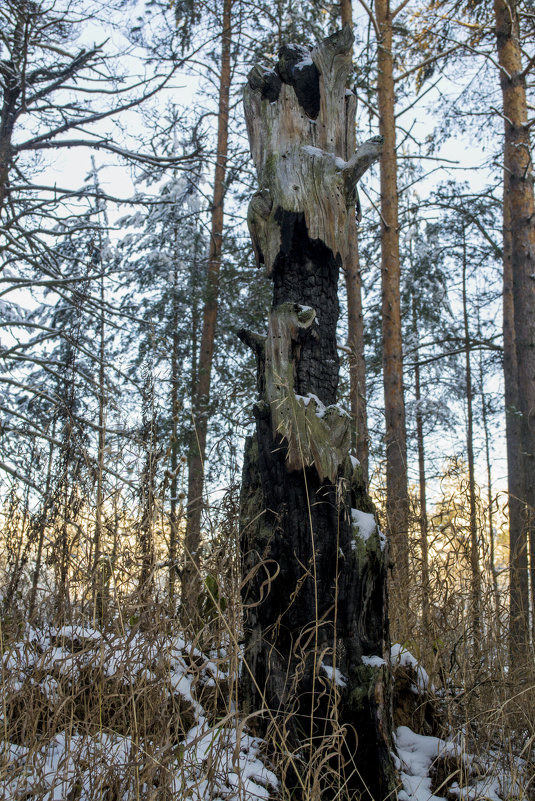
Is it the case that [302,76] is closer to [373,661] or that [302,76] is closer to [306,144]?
[306,144]

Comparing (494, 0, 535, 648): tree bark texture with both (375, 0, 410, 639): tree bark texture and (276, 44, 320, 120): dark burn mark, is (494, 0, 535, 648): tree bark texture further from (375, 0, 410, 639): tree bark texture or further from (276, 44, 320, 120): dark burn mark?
(276, 44, 320, 120): dark burn mark

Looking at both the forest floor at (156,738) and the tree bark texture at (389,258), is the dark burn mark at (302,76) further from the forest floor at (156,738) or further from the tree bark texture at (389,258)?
the tree bark texture at (389,258)

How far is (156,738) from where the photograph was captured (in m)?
2.33

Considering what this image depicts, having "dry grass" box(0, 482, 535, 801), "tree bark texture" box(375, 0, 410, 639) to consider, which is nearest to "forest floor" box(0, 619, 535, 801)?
"dry grass" box(0, 482, 535, 801)

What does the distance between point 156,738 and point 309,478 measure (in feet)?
4.36

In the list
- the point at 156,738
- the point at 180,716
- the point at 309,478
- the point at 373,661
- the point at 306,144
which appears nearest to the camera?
the point at 156,738

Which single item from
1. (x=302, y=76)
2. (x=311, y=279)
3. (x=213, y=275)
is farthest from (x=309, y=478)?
(x=213, y=275)

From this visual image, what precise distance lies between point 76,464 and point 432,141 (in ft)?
31.5

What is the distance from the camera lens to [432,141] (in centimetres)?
1098

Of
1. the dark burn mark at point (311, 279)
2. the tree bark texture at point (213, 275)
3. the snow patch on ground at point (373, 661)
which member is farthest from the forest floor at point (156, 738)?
the tree bark texture at point (213, 275)

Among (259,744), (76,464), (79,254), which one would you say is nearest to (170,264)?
(79,254)

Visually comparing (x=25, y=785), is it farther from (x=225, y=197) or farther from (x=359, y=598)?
(x=225, y=197)

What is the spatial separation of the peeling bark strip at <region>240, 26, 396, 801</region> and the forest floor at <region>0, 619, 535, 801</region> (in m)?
0.26

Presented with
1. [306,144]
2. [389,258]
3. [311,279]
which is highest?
[389,258]
